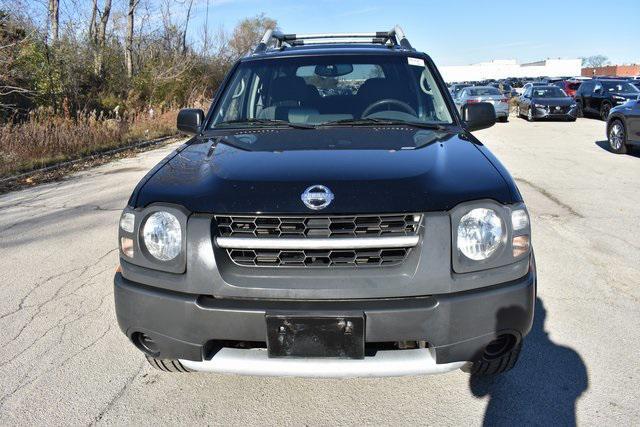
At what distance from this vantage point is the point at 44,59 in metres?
14.9

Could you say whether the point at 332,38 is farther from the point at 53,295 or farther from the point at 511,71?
the point at 511,71

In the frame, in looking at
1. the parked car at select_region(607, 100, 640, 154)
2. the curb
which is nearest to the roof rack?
the curb

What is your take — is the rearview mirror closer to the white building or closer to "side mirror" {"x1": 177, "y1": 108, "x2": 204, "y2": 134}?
"side mirror" {"x1": 177, "y1": 108, "x2": 204, "y2": 134}

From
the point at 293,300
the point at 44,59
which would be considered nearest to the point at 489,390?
the point at 293,300

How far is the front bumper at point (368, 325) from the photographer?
84.9 inches

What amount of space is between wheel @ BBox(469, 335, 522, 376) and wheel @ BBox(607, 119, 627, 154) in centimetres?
1072

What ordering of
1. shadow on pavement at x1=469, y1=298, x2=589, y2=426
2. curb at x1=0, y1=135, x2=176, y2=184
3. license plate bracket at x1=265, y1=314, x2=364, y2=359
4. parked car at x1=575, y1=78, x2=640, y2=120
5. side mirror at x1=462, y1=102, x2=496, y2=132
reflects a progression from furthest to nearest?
parked car at x1=575, y1=78, x2=640, y2=120 → curb at x1=0, y1=135, x2=176, y2=184 → side mirror at x1=462, y1=102, x2=496, y2=132 → shadow on pavement at x1=469, y1=298, x2=589, y2=426 → license plate bracket at x1=265, y1=314, x2=364, y2=359

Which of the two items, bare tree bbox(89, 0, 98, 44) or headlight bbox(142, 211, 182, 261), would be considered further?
bare tree bbox(89, 0, 98, 44)

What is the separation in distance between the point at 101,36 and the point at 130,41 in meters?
1.57

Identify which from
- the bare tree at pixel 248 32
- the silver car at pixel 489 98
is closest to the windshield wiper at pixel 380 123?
the silver car at pixel 489 98

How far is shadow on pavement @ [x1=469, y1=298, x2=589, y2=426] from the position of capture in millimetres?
2545

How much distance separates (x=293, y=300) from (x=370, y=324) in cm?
34

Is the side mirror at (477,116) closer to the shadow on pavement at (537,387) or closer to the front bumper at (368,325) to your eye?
the shadow on pavement at (537,387)

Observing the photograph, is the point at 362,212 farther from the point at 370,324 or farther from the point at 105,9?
the point at 105,9
